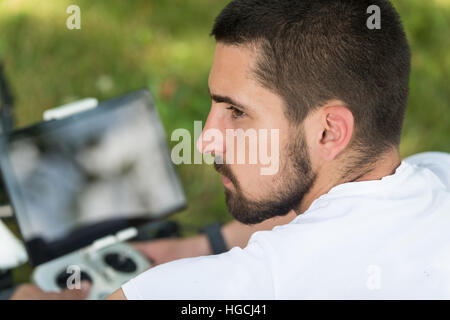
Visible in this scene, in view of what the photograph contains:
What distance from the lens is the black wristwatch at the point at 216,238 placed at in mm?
2100

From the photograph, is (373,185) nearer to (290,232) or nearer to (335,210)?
(335,210)

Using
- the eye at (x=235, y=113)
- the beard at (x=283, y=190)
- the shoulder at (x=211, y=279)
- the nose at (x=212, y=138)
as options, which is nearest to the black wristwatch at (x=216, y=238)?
the beard at (x=283, y=190)

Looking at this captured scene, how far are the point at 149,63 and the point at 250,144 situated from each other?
1747mm

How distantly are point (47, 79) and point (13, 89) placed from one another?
0.67 feet

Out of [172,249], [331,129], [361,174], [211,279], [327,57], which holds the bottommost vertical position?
[172,249]

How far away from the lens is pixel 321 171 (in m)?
1.41

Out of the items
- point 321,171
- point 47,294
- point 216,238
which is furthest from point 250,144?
point 47,294

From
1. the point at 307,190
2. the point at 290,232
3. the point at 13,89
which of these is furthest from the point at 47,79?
the point at 290,232

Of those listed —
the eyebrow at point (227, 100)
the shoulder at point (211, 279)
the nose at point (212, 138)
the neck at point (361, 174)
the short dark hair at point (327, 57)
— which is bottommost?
the shoulder at point (211, 279)

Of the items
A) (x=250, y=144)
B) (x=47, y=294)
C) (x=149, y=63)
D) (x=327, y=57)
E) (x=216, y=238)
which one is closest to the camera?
(x=327, y=57)

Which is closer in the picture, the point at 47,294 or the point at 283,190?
the point at 283,190

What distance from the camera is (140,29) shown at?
3.06 meters

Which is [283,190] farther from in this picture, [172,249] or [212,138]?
[172,249]

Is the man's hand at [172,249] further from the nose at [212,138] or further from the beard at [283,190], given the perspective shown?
the nose at [212,138]
